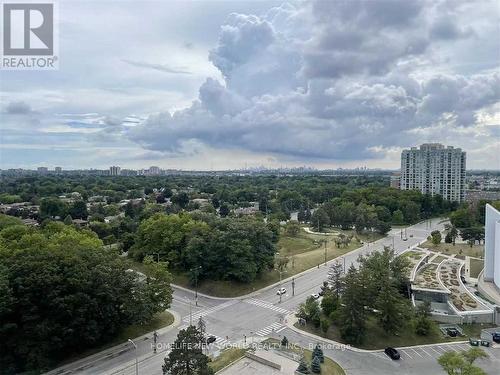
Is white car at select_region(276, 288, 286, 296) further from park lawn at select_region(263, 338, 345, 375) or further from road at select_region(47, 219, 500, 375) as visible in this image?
park lawn at select_region(263, 338, 345, 375)

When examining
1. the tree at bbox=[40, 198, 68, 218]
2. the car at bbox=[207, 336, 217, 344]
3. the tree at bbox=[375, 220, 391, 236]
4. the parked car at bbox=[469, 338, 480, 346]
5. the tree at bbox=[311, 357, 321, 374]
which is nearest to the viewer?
the tree at bbox=[311, 357, 321, 374]

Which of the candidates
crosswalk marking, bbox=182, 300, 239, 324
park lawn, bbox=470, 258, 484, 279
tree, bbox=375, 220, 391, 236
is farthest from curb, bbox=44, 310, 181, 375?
tree, bbox=375, 220, 391, 236

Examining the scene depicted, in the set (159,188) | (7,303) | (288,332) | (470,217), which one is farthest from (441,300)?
(159,188)

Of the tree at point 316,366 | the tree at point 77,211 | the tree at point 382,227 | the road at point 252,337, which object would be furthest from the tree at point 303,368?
the tree at point 77,211

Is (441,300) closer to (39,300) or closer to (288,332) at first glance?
(288,332)

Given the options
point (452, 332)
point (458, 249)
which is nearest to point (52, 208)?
point (458, 249)

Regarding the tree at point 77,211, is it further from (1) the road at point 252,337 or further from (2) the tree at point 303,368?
(2) the tree at point 303,368
